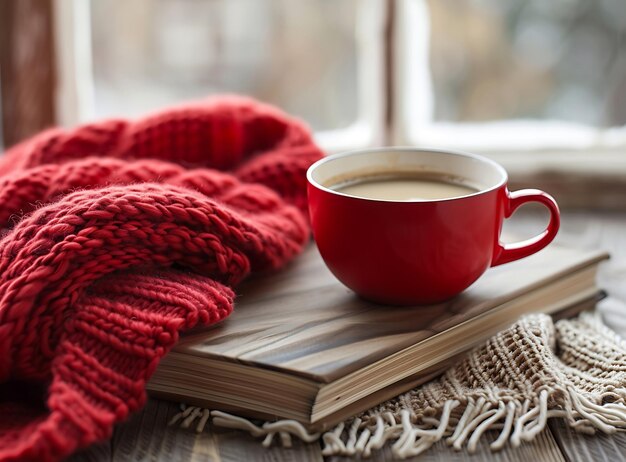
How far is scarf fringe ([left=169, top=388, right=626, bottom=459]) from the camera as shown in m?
0.56

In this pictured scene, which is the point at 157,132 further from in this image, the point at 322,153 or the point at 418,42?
the point at 418,42

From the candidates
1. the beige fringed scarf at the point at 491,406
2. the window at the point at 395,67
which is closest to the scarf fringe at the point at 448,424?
the beige fringed scarf at the point at 491,406

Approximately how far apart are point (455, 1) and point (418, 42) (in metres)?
0.06

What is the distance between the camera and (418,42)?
3.29 feet

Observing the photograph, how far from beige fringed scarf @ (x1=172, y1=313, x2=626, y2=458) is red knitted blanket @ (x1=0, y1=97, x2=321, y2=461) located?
7 centimetres

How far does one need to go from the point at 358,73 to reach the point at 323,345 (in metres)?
0.52

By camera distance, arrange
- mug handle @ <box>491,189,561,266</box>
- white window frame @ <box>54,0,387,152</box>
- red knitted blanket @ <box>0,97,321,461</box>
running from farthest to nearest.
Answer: white window frame @ <box>54,0,387,152</box>, mug handle @ <box>491,189,561,266</box>, red knitted blanket @ <box>0,97,321,461</box>

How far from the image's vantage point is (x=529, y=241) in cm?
68

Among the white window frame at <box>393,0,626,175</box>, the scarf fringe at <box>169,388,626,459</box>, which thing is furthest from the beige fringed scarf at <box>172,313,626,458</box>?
the white window frame at <box>393,0,626,175</box>

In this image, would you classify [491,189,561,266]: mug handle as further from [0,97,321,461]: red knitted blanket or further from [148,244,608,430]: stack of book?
[0,97,321,461]: red knitted blanket

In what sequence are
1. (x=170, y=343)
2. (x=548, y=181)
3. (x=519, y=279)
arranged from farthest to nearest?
(x=548, y=181) < (x=519, y=279) < (x=170, y=343)

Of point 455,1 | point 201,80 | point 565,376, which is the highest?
point 455,1

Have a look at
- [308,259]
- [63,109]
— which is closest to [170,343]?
[308,259]

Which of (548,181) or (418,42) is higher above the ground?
(418,42)
